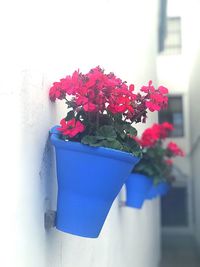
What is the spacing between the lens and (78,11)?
2.23m

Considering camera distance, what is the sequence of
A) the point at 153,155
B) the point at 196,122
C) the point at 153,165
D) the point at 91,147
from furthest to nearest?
the point at 196,122 < the point at 153,155 < the point at 153,165 < the point at 91,147

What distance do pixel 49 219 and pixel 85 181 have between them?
18 centimetres

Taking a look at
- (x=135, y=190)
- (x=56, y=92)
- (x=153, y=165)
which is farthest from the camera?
(x=153, y=165)

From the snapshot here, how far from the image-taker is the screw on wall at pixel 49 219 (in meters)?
1.61

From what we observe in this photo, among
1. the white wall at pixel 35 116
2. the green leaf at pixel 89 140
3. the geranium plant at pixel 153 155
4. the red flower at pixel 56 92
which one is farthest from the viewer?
the geranium plant at pixel 153 155

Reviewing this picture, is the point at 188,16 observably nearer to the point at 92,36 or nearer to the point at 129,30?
the point at 129,30

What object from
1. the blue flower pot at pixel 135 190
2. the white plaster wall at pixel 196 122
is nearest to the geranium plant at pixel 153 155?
the blue flower pot at pixel 135 190

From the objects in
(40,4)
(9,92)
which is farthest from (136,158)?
(40,4)

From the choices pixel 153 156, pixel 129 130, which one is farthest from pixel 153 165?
pixel 129 130

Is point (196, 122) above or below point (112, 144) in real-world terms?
below

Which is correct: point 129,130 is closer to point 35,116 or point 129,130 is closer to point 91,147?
point 91,147

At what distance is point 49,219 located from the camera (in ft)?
5.28

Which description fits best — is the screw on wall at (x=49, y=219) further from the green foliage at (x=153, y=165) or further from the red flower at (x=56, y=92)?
the green foliage at (x=153, y=165)

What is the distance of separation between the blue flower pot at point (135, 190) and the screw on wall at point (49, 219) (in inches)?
75.4
